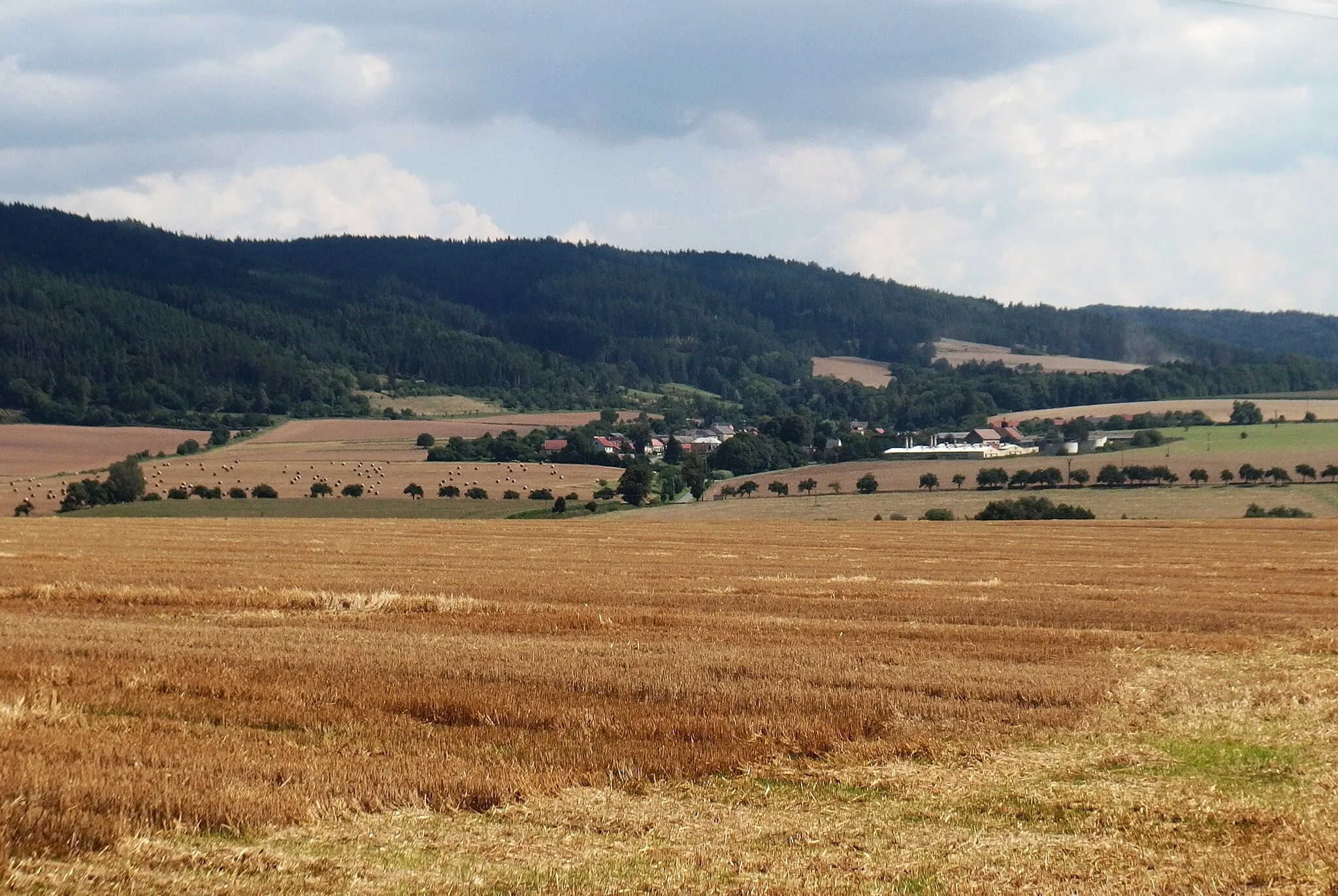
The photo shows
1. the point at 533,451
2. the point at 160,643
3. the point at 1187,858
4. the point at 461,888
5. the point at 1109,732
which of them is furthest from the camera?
the point at 533,451

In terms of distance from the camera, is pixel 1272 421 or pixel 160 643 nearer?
pixel 160 643

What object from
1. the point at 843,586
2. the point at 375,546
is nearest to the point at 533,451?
the point at 375,546

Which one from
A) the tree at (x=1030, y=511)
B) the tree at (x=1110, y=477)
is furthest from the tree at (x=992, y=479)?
the tree at (x=1030, y=511)

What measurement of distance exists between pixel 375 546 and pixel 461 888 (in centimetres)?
3665

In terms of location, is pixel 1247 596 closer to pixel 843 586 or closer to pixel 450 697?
pixel 843 586

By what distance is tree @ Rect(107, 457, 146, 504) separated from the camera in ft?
287

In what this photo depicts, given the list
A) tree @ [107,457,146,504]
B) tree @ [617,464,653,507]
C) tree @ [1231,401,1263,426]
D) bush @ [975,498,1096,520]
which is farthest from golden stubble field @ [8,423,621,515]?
tree @ [1231,401,1263,426]

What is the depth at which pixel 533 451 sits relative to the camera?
127938mm

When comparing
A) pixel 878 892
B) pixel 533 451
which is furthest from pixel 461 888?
pixel 533 451

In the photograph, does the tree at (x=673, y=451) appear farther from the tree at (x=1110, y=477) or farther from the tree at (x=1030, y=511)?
the tree at (x=1030, y=511)

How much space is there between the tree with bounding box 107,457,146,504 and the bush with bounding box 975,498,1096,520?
53838mm

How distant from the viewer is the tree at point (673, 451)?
123m

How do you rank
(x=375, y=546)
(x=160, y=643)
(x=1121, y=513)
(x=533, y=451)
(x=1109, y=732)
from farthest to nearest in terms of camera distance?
1. (x=533, y=451)
2. (x=1121, y=513)
3. (x=375, y=546)
4. (x=160, y=643)
5. (x=1109, y=732)

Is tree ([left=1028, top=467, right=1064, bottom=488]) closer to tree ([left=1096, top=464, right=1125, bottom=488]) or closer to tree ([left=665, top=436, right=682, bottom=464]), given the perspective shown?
tree ([left=1096, top=464, right=1125, bottom=488])
